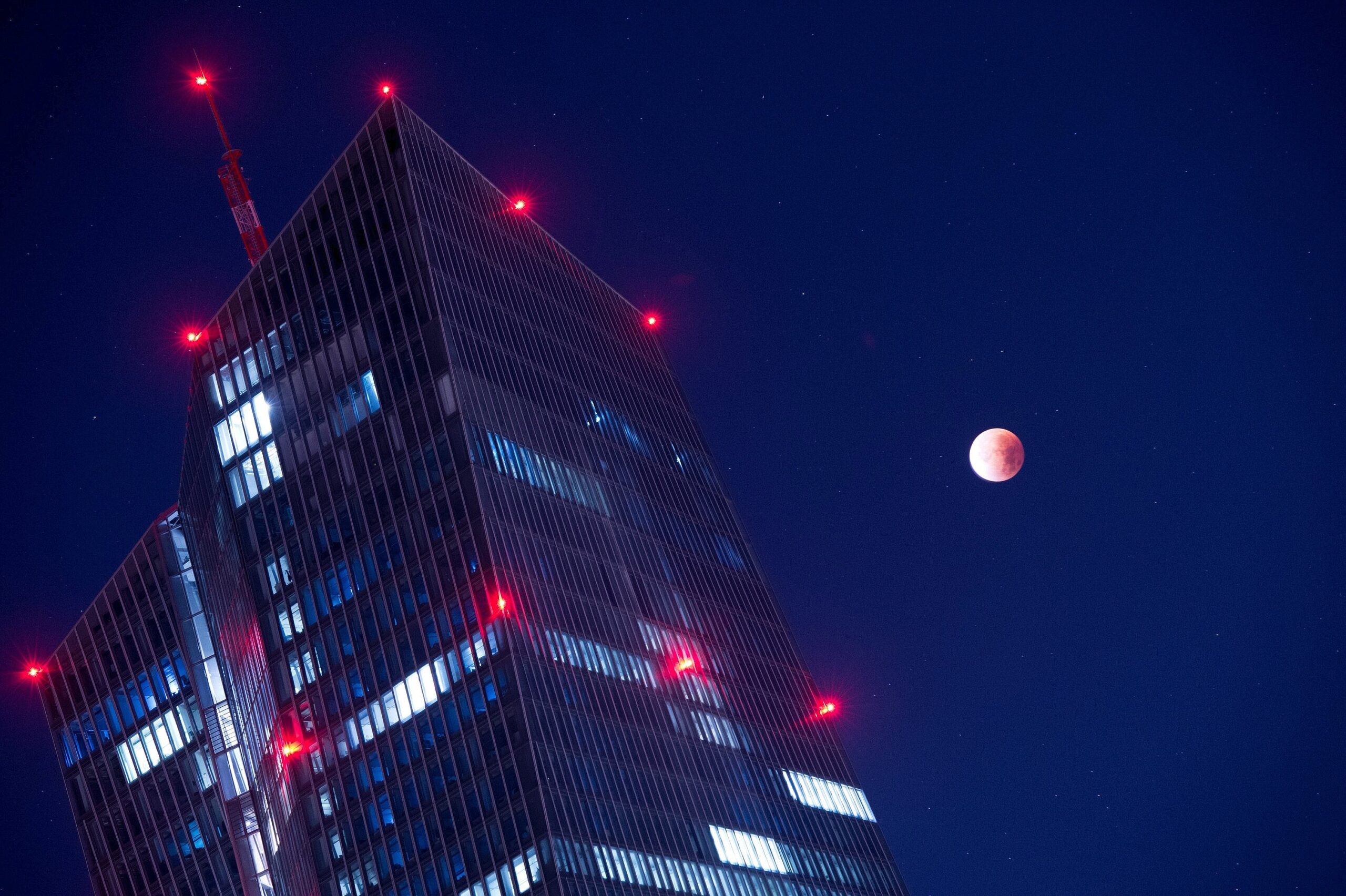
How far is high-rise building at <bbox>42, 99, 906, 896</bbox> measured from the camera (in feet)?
302

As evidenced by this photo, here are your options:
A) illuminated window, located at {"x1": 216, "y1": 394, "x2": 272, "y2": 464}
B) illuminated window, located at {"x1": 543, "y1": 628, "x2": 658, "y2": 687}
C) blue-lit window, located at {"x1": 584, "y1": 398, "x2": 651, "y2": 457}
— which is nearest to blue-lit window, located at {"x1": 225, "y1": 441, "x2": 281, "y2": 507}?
illuminated window, located at {"x1": 216, "y1": 394, "x2": 272, "y2": 464}

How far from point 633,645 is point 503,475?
48.6ft

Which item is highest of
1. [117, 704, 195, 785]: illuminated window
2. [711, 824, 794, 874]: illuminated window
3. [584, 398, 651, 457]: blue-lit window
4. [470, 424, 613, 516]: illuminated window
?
[584, 398, 651, 457]: blue-lit window

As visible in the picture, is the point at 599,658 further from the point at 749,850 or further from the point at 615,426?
the point at 615,426

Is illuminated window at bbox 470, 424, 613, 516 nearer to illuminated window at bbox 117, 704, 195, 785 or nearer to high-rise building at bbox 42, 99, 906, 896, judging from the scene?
high-rise building at bbox 42, 99, 906, 896

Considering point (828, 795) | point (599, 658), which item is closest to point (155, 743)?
point (599, 658)

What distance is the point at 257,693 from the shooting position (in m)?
107

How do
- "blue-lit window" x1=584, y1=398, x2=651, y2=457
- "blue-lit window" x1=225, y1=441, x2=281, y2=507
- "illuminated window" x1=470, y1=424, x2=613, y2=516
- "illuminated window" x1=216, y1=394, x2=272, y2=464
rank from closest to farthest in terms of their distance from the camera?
"illuminated window" x1=470, y1=424, x2=613, y2=516 → "blue-lit window" x1=225, y1=441, x2=281, y2=507 → "illuminated window" x1=216, y1=394, x2=272, y2=464 → "blue-lit window" x1=584, y1=398, x2=651, y2=457

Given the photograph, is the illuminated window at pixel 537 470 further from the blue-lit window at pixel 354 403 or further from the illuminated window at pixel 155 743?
the illuminated window at pixel 155 743

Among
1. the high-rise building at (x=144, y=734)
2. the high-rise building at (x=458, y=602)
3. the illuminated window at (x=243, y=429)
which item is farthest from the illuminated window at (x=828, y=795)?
the high-rise building at (x=144, y=734)

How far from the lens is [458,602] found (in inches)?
3728

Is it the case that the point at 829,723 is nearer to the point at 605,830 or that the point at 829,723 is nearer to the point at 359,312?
the point at 605,830

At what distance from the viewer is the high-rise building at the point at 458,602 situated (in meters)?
92.0

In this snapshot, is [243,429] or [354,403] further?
[243,429]
